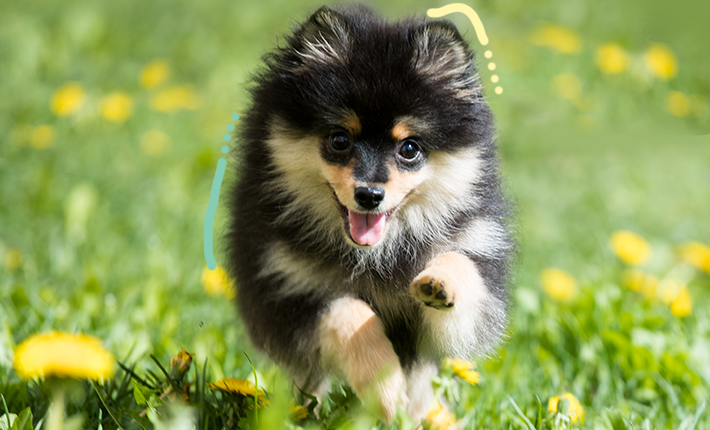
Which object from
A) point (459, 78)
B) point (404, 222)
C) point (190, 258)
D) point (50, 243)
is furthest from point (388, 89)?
point (50, 243)

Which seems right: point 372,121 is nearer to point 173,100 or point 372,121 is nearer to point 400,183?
point 400,183

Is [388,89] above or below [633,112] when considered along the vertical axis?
above

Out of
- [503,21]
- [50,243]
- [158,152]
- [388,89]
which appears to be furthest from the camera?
[503,21]

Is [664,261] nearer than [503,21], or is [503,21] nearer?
[664,261]

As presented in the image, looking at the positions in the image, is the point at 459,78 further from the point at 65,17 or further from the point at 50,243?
the point at 65,17

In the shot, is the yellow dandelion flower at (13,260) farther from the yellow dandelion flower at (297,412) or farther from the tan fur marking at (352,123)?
the tan fur marking at (352,123)

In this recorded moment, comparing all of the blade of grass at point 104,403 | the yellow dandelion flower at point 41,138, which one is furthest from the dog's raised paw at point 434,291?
the yellow dandelion flower at point 41,138

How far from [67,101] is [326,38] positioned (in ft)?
12.8

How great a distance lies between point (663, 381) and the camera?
9.52 ft

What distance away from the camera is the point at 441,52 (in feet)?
7.82

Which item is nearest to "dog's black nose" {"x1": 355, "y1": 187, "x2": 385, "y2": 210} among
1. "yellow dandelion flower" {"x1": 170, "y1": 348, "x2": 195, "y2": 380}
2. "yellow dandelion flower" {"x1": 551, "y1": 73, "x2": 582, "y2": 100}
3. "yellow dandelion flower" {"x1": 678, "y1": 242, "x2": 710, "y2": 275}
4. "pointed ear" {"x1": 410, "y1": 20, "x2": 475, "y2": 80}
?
"pointed ear" {"x1": 410, "y1": 20, "x2": 475, "y2": 80}

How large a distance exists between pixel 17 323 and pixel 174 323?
705 mm

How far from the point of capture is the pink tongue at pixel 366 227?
2221mm

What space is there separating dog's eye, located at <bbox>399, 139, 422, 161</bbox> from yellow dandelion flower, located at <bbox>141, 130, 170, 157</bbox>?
3.78 metres
